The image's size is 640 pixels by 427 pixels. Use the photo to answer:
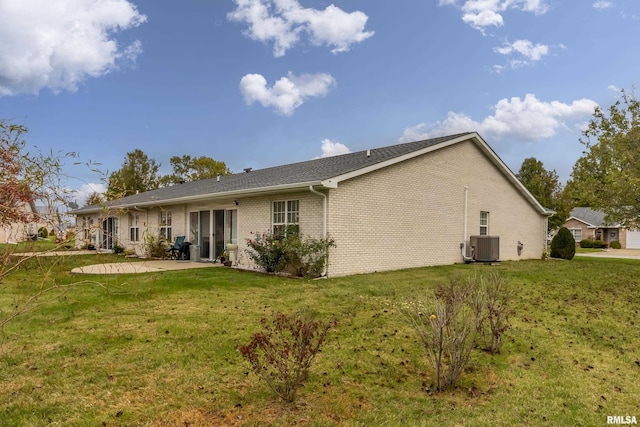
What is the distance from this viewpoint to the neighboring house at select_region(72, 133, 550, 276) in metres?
11.8

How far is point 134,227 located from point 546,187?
3712cm

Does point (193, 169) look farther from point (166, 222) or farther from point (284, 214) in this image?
point (284, 214)

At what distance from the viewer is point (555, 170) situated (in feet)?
133

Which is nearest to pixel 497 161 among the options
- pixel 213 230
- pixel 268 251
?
pixel 268 251

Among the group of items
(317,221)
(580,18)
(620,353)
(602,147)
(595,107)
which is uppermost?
(580,18)

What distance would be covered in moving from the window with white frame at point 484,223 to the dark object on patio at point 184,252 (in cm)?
1269

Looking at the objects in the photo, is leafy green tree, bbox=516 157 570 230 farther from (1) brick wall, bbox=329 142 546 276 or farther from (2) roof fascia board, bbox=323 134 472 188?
(2) roof fascia board, bbox=323 134 472 188

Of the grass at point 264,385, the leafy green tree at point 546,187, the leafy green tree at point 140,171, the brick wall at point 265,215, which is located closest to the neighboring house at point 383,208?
the brick wall at point 265,215

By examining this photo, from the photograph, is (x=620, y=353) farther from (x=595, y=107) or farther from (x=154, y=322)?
(x=595, y=107)

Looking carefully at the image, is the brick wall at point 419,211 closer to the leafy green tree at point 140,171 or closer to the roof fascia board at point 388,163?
the roof fascia board at point 388,163

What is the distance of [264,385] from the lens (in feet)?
13.2

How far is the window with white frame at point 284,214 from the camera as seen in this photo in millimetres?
12453

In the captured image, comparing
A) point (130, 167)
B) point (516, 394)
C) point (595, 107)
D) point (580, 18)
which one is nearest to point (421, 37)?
point (580, 18)

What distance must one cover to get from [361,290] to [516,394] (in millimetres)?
5309
